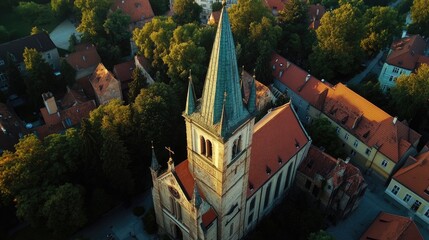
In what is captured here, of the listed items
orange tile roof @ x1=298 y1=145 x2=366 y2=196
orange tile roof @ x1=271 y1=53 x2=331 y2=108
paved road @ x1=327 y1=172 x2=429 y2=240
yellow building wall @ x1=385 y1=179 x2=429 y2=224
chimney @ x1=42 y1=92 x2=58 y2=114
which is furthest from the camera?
orange tile roof @ x1=271 y1=53 x2=331 y2=108

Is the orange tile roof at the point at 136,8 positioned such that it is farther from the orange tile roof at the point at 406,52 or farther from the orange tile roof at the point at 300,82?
the orange tile roof at the point at 406,52

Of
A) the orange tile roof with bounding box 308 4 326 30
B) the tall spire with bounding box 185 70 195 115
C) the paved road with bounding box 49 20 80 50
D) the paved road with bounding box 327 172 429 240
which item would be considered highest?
the tall spire with bounding box 185 70 195 115

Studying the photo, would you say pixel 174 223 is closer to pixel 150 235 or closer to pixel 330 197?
pixel 150 235

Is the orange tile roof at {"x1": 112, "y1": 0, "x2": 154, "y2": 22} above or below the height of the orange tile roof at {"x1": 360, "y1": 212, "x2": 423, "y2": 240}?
above

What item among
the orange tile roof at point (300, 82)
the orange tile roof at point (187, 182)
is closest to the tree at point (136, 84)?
the orange tile roof at point (187, 182)

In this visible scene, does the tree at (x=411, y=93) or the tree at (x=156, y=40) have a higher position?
the tree at (x=156, y=40)

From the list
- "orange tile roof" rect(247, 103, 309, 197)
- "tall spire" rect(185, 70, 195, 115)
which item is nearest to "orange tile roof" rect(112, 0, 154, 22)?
"orange tile roof" rect(247, 103, 309, 197)

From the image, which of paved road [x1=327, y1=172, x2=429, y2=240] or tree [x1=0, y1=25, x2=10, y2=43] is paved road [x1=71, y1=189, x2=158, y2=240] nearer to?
paved road [x1=327, y1=172, x2=429, y2=240]
